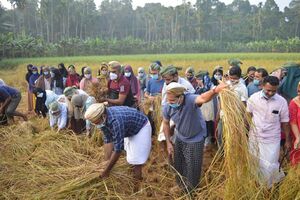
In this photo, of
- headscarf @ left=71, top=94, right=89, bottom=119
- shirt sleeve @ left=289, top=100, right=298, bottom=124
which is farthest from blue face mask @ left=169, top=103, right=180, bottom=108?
headscarf @ left=71, top=94, right=89, bottom=119

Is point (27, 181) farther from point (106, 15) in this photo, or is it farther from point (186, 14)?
point (106, 15)

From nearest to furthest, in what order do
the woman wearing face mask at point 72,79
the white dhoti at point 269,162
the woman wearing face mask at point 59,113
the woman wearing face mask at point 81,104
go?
the white dhoti at point 269,162 → the woman wearing face mask at point 81,104 → the woman wearing face mask at point 59,113 → the woman wearing face mask at point 72,79

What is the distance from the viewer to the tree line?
139ft

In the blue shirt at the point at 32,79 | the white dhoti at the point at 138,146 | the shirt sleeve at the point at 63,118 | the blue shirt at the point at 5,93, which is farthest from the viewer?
the blue shirt at the point at 32,79

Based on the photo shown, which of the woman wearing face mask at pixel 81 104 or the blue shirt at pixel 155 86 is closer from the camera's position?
the woman wearing face mask at pixel 81 104

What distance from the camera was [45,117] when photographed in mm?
6750

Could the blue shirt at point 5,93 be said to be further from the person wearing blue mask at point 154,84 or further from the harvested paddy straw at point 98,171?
the person wearing blue mask at point 154,84

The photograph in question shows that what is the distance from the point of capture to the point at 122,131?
3246 mm

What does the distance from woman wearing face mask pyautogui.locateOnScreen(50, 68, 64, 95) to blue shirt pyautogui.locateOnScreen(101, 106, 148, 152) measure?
4.91m

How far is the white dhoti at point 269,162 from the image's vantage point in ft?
9.83

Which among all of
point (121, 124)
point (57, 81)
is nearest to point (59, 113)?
point (121, 124)

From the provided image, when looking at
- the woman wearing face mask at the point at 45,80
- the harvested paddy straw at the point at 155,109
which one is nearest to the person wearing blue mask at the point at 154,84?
the harvested paddy straw at the point at 155,109

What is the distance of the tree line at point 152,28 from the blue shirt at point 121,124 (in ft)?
106

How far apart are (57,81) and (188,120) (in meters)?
5.59
